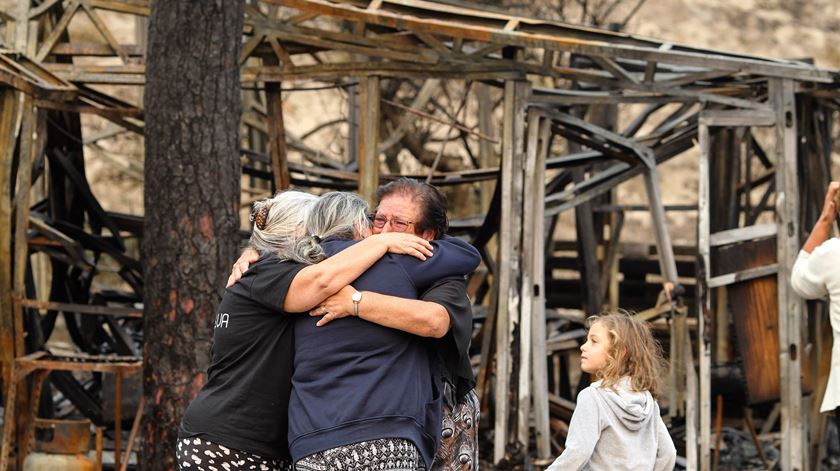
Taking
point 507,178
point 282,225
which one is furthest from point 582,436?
point 507,178

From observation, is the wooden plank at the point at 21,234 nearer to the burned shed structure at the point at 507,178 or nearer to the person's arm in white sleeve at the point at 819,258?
the burned shed structure at the point at 507,178

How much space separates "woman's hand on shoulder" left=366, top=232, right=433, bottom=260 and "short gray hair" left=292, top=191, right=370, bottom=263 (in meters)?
0.15

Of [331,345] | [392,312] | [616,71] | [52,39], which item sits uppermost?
[52,39]

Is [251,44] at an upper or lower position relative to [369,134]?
upper

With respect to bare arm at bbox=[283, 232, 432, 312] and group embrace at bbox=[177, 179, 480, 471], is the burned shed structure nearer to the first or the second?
group embrace at bbox=[177, 179, 480, 471]

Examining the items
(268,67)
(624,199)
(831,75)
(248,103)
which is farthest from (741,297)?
(624,199)

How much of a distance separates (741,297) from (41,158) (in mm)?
5518

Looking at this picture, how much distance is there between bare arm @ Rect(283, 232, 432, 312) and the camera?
148 inches

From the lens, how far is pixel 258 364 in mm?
3891

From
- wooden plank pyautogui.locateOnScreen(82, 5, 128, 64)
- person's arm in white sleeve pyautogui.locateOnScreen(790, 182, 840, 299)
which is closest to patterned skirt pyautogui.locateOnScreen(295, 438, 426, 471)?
person's arm in white sleeve pyautogui.locateOnScreen(790, 182, 840, 299)

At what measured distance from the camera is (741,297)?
332 inches

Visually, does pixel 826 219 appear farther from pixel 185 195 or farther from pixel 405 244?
pixel 405 244

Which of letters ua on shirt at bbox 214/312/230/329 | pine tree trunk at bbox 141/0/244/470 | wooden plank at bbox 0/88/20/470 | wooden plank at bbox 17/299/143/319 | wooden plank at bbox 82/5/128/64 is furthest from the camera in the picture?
wooden plank at bbox 82/5/128/64

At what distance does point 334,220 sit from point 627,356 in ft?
4.11
